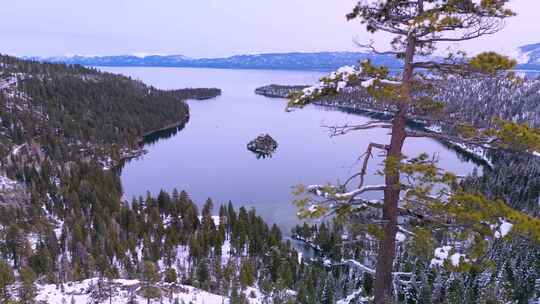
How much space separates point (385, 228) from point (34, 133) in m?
152

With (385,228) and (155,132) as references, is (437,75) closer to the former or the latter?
(385,228)

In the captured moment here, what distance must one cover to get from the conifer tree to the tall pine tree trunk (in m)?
0.03

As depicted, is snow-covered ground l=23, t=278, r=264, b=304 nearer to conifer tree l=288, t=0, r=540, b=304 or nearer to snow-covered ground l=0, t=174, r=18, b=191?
conifer tree l=288, t=0, r=540, b=304

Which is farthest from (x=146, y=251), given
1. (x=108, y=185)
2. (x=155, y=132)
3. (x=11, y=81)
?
(x=11, y=81)

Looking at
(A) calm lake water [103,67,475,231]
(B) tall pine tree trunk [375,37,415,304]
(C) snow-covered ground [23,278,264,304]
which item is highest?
(B) tall pine tree trunk [375,37,415,304]

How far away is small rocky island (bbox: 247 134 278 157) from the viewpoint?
14464 cm

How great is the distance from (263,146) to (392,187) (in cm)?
13411

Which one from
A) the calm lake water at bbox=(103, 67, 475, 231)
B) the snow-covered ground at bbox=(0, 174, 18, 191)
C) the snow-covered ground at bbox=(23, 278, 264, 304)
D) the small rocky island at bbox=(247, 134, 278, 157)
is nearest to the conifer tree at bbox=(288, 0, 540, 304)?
the snow-covered ground at bbox=(23, 278, 264, 304)

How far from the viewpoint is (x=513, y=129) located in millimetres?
11188

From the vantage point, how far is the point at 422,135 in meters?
12.8

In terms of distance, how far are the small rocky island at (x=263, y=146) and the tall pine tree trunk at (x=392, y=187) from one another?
421 ft

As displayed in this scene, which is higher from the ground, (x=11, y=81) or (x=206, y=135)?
(x=11, y=81)

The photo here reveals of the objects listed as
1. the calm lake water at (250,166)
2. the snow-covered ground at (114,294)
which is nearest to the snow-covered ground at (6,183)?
the calm lake water at (250,166)

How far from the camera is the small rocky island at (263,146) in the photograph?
14464cm
